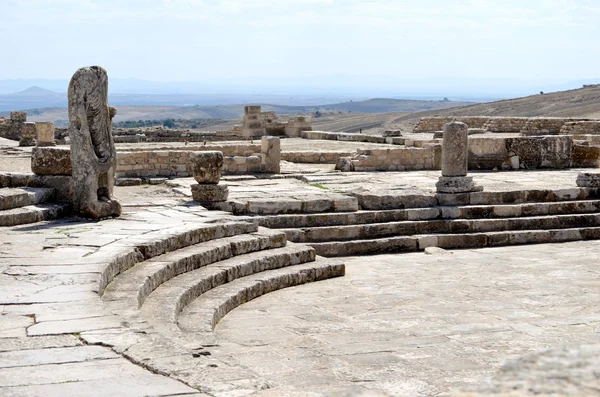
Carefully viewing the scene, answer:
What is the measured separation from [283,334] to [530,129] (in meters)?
23.3

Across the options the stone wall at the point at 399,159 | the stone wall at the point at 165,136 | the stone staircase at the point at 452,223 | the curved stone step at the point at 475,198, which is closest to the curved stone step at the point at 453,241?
the stone staircase at the point at 452,223

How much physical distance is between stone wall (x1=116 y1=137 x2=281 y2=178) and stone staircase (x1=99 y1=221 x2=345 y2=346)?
17.5 ft

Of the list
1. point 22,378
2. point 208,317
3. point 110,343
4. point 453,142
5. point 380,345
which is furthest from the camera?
point 453,142

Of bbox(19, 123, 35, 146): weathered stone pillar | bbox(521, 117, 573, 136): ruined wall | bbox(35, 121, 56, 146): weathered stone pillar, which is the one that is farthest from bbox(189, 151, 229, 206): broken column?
bbox(521, 117, 573, 136): ruined wall

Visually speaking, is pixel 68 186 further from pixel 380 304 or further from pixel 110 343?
pixel 110 343

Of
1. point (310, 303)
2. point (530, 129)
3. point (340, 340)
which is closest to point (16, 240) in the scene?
point (310, 303)

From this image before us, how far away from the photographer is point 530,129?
30.5m

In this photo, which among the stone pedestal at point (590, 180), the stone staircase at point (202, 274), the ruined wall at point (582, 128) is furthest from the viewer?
the ruined wall at point (582, 128)

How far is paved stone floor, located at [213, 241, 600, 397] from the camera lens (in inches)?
287

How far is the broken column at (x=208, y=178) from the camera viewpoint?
1379 cm

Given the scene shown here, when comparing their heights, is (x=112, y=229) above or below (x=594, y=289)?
above

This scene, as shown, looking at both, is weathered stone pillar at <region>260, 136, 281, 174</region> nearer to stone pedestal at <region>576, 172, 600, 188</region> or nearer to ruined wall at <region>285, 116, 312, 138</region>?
stone pedestal at <region>576, 172, 600, 188</region>

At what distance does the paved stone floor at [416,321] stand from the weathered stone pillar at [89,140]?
2846 millimetres

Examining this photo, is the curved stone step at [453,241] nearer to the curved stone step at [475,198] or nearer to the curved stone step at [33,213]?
the curved stone step at [475,198]
